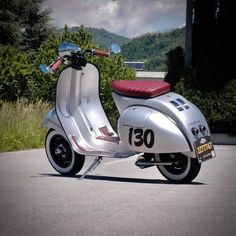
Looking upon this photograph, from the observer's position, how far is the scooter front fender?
20.5 feet

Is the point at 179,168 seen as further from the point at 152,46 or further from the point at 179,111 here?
the point at 152,46

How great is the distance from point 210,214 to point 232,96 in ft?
30.7

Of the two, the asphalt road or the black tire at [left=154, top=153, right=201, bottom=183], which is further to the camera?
the black tire at [left=154, top=153, right=201, bottom=183]

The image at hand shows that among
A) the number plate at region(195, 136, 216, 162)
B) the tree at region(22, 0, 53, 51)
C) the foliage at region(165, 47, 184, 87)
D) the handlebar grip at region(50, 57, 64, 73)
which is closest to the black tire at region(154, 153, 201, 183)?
the number plate at region(195, 136, 216, 162)

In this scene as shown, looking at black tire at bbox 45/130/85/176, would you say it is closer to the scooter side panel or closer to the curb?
the scooter side panel

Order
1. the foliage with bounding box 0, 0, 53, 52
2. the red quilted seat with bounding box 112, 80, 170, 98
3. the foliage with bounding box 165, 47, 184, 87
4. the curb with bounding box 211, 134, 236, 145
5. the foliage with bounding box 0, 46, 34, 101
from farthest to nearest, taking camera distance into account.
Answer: the foliage with bounding box 0, 0, 53, 52
the foliage with bounding box 0, 46, 34, 101
the foliage with bounding box 165, 47, 184, 87
the curb with bounding box 211, 134, 236, 145
the red quilted seat with bounding box 112, 80, 170, 98

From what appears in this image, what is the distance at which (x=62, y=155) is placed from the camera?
7.38 metres

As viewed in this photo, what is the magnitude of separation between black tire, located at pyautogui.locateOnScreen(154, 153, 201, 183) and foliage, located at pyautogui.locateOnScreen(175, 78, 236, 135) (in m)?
7.79

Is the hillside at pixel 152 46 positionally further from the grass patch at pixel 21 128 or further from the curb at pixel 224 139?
the grass patch at pixel 21 128

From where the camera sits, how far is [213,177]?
7672 millimetres

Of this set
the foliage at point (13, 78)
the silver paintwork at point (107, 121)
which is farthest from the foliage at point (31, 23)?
the silver paintwork at point (107, 121)

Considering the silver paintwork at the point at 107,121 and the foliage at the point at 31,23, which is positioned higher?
the foliage at the point at 31,23

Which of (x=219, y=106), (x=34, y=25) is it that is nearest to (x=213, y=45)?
(x=219, y=106)

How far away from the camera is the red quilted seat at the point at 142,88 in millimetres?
6598
